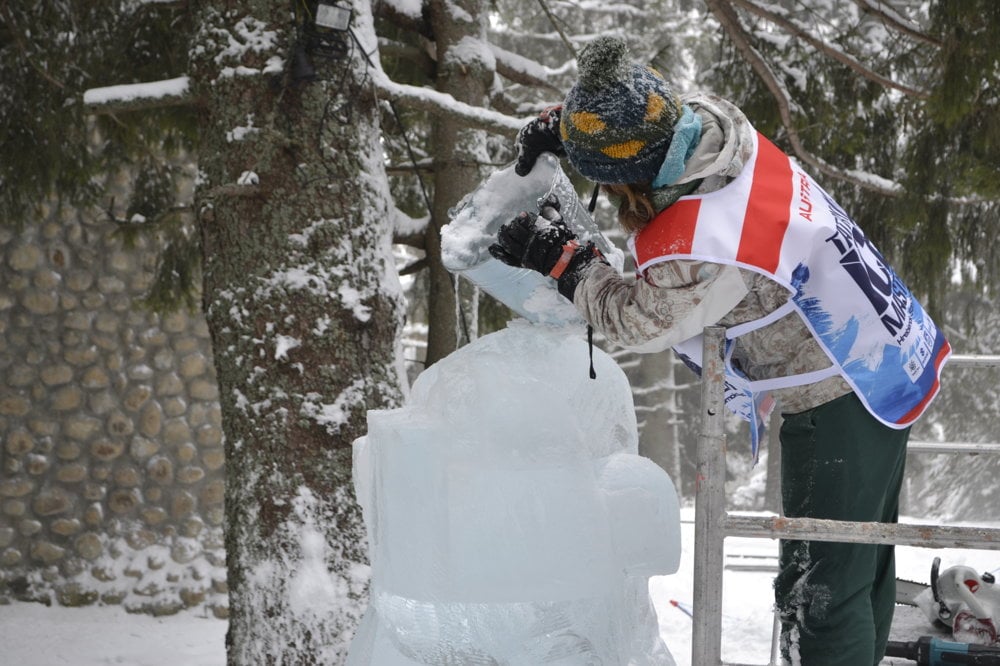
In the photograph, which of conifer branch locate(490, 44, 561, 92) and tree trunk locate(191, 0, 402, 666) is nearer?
tree trunk locate(191, 0, 402, 666)

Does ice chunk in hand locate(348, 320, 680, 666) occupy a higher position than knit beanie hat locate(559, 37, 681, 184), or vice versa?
knit beanie hat locate(559, 37, 681, 184)

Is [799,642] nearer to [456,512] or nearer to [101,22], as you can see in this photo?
[456,512]

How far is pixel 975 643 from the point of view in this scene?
2840 mm

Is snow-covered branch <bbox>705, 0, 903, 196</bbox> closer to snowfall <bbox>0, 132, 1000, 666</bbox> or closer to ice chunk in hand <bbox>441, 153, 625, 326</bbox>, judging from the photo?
ice chunk in hand <bbox>441, 153, 625, 326</bbox>

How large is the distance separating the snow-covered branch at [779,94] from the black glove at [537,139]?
2.12 m

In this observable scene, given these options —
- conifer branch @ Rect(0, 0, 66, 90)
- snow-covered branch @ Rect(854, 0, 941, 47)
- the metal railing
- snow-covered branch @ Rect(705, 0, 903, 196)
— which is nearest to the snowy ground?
snow-covered branch @ Rect(705, 0, 903, 196)

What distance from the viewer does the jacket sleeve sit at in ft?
5.59

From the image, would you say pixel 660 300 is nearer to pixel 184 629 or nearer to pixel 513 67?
pixel 513 67

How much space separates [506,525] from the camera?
1.74m

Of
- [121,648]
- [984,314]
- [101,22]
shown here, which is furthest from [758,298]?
[984,314]

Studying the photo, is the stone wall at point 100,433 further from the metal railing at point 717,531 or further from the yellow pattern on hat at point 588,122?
the metal railing at point 717,531

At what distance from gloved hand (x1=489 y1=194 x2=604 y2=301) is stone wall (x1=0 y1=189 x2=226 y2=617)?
15.3 ft

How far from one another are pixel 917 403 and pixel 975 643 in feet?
4.46

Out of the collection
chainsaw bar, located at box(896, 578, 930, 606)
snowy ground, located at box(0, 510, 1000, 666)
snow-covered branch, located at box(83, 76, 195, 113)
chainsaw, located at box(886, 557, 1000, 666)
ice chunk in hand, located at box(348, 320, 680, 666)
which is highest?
snow-covered branch, located at box(83, 76, 195, 113)
